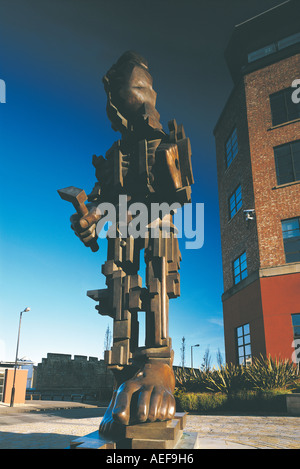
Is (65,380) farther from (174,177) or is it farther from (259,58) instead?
(174,177)

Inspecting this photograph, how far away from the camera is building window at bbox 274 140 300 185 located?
47.1 feet

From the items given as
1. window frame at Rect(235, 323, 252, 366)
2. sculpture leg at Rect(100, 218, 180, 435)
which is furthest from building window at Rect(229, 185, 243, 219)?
sculpture leg at Rect(100, 218, 180, 435)

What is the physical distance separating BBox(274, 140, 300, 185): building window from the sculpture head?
1197 cm

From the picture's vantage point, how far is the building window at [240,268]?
15562mm

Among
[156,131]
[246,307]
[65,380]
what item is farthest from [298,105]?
[65,380]

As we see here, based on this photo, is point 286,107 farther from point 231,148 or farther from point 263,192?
point 263,192

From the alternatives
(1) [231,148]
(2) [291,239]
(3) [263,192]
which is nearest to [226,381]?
(2) [291,239]

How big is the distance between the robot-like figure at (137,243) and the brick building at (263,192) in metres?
10.8

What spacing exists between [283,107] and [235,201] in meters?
4.85

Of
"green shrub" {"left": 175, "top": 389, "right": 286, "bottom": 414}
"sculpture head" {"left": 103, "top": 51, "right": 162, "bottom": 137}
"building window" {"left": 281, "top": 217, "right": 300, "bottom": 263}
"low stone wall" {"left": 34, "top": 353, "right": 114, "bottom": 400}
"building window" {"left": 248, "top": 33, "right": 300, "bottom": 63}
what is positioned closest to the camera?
"sculpture head" {"left": 103, "top": 51, "right": 162, "bottom": 137}

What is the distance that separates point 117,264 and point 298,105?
14.8m

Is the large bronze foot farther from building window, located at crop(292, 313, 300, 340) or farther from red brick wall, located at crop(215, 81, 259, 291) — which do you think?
red brick wall, located at crop(215, 81, 259, 291)

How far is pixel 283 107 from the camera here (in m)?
15.4

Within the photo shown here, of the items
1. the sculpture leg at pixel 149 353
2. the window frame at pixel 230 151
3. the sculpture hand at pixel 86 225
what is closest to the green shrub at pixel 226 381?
the sculpture leg at pixel 149 353
